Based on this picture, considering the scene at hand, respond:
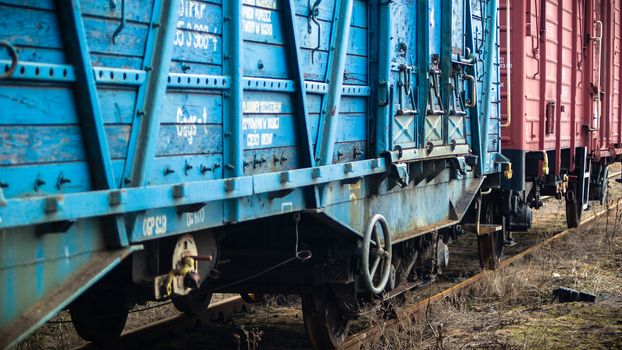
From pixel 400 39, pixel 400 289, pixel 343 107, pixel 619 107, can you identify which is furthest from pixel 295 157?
pixel 619 107

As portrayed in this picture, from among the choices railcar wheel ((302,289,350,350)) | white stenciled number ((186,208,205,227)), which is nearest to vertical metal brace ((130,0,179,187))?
white stenciled number ((186,208,205,227))

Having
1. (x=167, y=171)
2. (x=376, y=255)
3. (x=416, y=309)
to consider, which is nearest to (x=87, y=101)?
(x=167, y=171)

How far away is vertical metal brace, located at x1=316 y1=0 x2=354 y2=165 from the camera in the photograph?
627 centimetres

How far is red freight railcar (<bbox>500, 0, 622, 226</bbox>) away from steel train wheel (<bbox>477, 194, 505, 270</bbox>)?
1.72ft

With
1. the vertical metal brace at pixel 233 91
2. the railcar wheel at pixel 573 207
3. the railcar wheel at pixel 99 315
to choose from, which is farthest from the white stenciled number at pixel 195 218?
the railcar wheel at pixel 573 207

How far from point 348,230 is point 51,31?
11.2 feet

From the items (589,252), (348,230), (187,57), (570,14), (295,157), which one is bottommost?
(589,252)

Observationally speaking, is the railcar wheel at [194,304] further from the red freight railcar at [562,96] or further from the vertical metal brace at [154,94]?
the red freight railcar at [562,96]

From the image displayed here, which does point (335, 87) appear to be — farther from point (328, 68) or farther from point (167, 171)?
point (167, 171)

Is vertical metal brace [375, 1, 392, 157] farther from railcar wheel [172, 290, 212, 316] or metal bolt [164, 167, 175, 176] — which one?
metal bolt [164, 167, 175, 176]

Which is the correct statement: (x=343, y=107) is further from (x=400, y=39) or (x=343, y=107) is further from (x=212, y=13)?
(x=212, y=13)

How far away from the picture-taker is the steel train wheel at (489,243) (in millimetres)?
11297

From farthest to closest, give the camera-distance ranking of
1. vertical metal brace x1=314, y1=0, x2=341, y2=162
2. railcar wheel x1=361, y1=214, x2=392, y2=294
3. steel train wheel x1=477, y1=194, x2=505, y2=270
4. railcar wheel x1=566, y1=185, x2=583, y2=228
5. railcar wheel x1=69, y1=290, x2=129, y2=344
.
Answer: railcar wheel x1=566, y1=185, x2=583, y2=228
steel train wheel x1=477, y1=194, x2=505, y2=270
railcar wheel x1=69, y1=290, x2=129, y2=344
railcar wheel x1=361, y1=214, x2=392, y2=294
vertical metal brace x1=314, y1=0, x2=341, y2=162

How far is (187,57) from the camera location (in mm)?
4773
